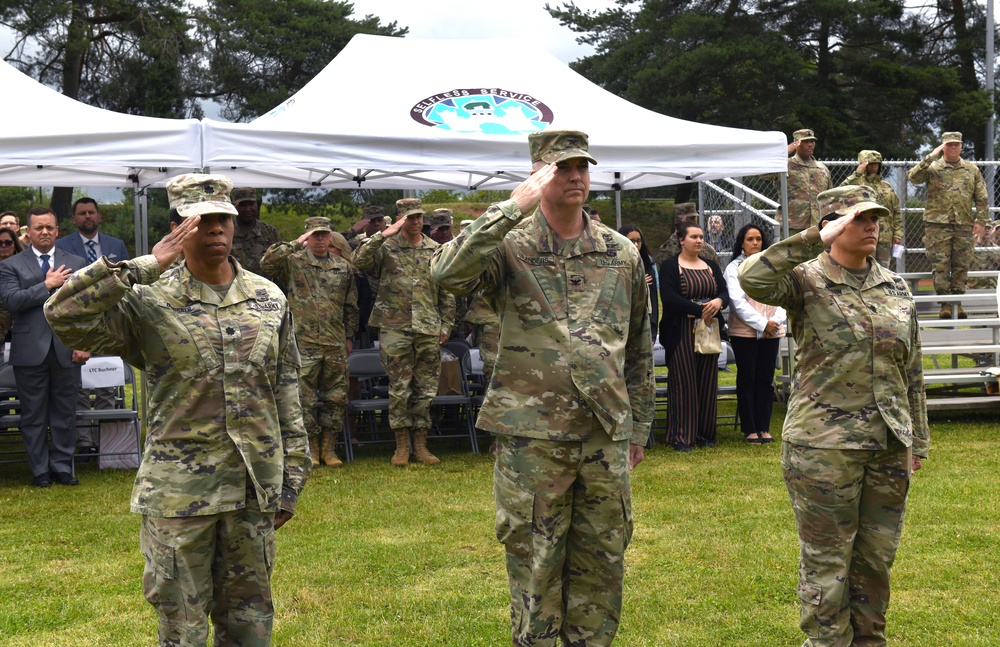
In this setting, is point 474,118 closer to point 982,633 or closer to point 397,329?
point 397,329

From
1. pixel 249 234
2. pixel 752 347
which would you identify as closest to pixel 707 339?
pixel 752 347

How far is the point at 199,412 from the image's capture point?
3.74 m

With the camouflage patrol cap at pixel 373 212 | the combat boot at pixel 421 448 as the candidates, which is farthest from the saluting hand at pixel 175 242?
the camouflage patrol cap at pixel 373 212

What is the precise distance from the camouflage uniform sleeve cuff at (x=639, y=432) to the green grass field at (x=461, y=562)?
1272 millimetres

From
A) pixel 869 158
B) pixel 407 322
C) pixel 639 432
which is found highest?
pixel 869 158

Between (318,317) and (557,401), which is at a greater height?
(318,317)

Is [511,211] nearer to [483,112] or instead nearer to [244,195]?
[483,112]

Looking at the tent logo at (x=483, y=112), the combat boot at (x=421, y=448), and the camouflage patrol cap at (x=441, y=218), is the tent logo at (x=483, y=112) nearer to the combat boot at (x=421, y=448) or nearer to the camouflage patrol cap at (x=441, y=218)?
the camouflage patrol cap at (x=441, y=218)

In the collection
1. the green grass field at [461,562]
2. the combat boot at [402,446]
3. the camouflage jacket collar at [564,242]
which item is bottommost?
the green grass field at [461,562]

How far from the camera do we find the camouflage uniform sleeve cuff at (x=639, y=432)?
417 cm

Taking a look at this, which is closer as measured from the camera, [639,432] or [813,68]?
[639,432]

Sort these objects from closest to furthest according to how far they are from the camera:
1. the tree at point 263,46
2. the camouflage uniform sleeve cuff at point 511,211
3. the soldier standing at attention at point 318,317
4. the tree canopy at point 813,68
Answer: the camouflage uniform sleeve cuff at point 511,211
the soldier standing at attention at point 318,317
the tree canopy at point 813,68
the tree at point 263,46

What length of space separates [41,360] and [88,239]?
5.06 ft

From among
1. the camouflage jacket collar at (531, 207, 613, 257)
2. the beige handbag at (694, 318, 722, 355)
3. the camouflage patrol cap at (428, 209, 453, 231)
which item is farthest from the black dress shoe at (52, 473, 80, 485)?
the camouflage jacket collar at (531, 207, 613, 257)
